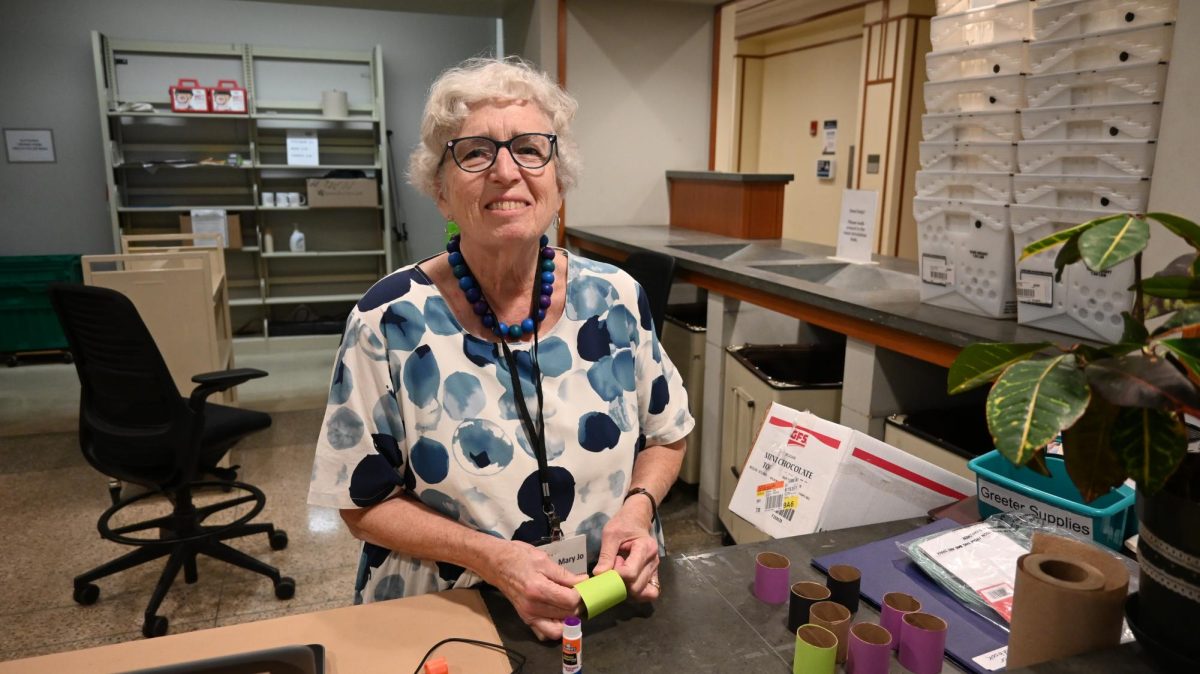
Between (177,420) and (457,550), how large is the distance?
1.70 meters

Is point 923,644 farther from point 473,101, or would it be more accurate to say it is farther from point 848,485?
point 473,101

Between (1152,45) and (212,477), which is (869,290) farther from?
(212,477)

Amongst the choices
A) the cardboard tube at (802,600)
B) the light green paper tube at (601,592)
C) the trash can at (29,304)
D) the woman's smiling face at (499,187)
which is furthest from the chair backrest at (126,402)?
the trash can at (29,304)

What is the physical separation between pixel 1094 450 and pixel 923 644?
33 centimetres

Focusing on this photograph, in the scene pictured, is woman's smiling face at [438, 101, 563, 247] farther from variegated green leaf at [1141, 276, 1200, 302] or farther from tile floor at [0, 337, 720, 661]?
tile floor at [0, 337, 720, 661]

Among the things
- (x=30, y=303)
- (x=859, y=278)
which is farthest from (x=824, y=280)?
(x=30, y=303)

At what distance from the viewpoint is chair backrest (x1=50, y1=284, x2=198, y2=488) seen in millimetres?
2348

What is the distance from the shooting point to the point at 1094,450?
2.42 feet

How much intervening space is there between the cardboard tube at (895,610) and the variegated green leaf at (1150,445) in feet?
1.11

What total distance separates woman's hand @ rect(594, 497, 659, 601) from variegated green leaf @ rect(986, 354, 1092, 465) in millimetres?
562

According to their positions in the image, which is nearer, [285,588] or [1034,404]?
[1034,404]

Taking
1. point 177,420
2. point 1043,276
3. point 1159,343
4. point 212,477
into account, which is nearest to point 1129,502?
point 1159,343

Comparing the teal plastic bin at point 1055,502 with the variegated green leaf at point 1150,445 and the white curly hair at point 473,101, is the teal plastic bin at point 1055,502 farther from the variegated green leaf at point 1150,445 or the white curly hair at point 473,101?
the white curly hair at point 473,101

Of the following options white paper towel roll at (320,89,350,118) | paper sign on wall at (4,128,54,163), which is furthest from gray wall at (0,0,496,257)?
white paper towel roll at (320,89,350,118)
